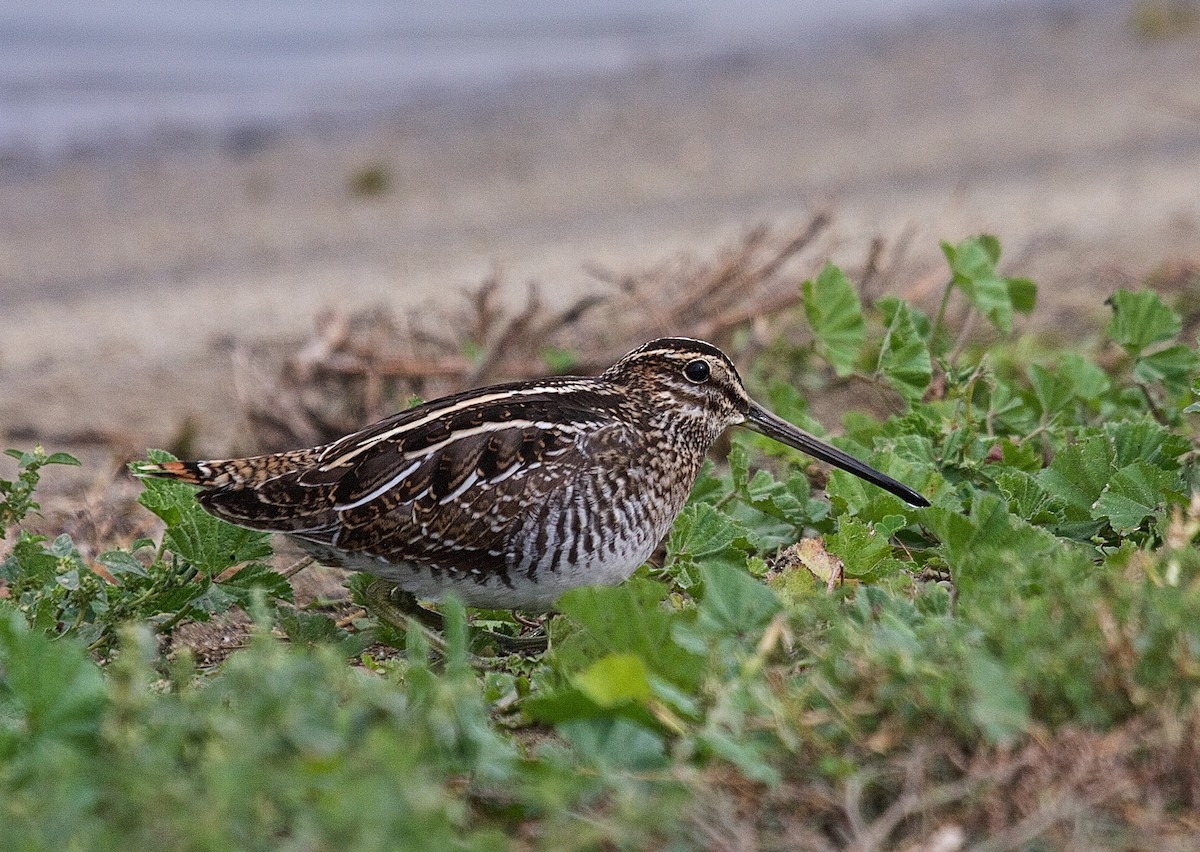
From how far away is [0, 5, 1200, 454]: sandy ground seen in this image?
778 centimetres

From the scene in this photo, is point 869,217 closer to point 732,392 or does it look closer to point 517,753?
point 732,392

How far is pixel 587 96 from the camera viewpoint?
1395 cm

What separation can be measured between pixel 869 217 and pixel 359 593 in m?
5.88

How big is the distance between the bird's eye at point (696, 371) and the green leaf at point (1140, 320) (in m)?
1.16

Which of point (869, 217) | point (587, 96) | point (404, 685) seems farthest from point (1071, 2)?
point (404, 685)

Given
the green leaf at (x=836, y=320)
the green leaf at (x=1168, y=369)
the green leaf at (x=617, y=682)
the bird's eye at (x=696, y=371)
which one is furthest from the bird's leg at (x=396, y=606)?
the green leaf at (x=1168, y=369)

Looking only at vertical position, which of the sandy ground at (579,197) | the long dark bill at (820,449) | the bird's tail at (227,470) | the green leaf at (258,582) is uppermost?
the bird's tail at (227,470)

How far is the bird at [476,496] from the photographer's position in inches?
145

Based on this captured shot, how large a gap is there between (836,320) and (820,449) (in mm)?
670

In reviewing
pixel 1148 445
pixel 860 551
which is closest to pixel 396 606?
pixel 860 551

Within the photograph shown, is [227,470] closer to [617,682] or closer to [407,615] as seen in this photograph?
[407,615]

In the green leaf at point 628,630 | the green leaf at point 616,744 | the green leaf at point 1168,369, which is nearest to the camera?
the green leaf at point 616,744

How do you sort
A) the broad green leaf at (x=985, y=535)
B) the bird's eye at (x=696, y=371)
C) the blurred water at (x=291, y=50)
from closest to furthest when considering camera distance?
the broad green leaf at (x=985, y=535) < the bird's eye at (x=696, y=371) < the blurred water at (x=291, y=50)

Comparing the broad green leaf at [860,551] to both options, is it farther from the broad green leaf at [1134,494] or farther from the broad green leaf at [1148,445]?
the broad green leaf at [1148,445]
